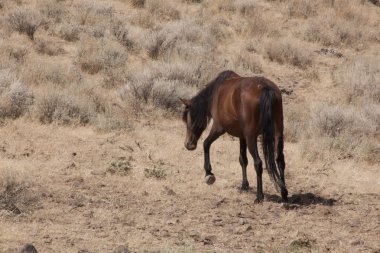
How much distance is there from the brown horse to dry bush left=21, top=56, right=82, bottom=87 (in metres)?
4.81

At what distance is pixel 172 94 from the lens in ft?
45.1

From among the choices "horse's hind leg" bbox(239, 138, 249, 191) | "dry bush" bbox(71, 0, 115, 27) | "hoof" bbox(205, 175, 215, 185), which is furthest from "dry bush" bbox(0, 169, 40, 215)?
"dry bush" bbox(71, 0, 115, 27)

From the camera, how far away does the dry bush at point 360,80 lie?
16.0 meters

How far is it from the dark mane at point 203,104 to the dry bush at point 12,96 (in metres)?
3.50

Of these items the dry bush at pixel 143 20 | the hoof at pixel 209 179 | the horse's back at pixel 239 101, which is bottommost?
the dry bush at pixel 143 20

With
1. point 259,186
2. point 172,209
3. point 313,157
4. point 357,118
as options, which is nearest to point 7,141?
point 172,209

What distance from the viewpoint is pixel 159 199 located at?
879cm

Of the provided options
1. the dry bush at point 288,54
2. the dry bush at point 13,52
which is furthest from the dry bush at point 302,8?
the dry bush at point 13,52

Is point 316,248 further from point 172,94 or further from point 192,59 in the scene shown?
point 192,59

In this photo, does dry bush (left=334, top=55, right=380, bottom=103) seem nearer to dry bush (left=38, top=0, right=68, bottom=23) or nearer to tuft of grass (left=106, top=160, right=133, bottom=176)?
tuft of grass (left=106, top=160, right=133, bottom=176)

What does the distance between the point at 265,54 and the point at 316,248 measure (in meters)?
12.2

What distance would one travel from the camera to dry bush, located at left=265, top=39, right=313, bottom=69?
18.3m

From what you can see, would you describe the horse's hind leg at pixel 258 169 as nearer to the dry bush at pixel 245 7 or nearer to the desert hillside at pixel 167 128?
the desert hillside at pixel 167 128

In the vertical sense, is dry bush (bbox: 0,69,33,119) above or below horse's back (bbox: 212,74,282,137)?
below
